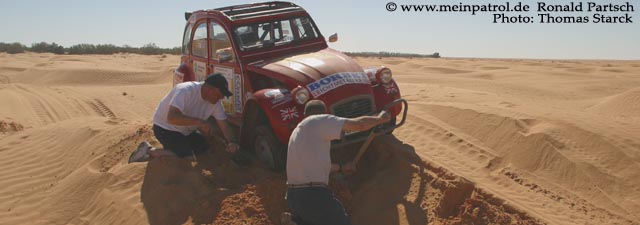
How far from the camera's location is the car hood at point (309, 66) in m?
6.21

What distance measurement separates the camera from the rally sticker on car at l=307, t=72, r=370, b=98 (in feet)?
19.5

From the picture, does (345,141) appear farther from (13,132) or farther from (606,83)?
(606,83)

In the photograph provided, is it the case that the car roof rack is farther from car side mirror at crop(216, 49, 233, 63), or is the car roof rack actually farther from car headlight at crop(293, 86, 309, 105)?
car headlight at crop(293, 86, 309, 105)

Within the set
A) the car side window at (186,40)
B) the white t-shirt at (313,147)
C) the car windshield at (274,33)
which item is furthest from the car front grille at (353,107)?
the car side window at (186,40)

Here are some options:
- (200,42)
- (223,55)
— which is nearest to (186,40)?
(200,42)

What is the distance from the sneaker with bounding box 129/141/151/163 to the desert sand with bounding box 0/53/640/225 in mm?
179

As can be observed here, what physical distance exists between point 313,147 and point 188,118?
198cm

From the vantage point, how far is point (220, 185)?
6.10 m

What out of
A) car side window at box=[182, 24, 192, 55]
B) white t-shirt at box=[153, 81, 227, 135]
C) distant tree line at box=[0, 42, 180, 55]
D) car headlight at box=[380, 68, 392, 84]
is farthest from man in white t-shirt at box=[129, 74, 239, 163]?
distant tree line at box=[0, 42, 180, 55]

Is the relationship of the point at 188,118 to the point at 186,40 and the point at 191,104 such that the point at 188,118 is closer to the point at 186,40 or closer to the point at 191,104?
the point at 191,104

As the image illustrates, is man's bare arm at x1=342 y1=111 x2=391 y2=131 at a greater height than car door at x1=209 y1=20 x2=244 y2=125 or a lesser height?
lesser

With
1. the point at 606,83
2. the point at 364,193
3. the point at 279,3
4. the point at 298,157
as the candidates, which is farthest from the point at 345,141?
the point at 606,83

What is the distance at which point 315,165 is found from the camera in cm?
460

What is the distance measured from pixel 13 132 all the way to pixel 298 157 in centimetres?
778
